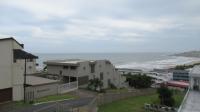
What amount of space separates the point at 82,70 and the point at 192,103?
908 inches

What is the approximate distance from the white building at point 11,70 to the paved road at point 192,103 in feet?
53.3

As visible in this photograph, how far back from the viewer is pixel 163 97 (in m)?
33.2

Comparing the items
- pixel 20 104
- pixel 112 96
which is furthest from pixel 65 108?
pixel 112 96

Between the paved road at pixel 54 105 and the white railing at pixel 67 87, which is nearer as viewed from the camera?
the paved road at pixel 54 105

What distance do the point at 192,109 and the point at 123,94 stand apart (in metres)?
17.7

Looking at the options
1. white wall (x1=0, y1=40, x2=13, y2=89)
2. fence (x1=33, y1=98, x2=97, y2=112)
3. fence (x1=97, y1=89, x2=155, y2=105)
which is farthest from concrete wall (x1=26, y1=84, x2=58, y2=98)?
fence (x1=97, y1=89, x2=155, y2=105)

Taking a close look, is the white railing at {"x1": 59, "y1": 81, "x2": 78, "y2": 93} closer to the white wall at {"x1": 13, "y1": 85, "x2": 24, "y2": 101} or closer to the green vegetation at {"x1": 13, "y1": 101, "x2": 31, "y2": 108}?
the white wall at {"x1": 13, "y1": 85, "x2": 24, "y2": 101}

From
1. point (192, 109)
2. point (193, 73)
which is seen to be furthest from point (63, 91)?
point (192, 109)

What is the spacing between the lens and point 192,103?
72.7ft

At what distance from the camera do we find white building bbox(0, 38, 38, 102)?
26812 mm

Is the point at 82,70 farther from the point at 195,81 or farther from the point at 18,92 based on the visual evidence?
the point at 195,81

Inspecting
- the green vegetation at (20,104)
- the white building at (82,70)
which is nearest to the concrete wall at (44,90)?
the green vegetation at (20,104)

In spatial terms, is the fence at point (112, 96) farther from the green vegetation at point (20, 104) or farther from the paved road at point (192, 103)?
the paved road at point (192, 103)

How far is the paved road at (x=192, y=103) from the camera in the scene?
797 inches
